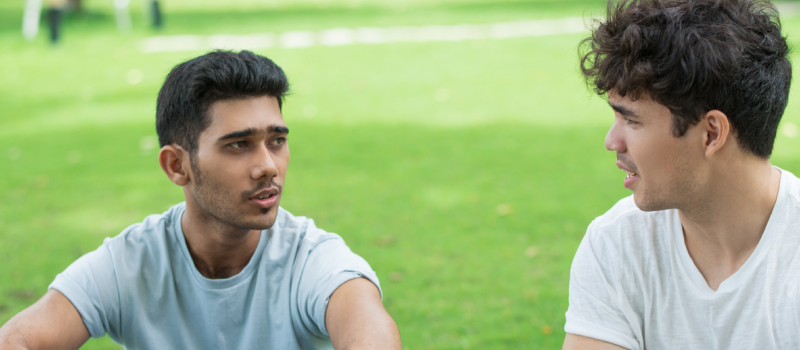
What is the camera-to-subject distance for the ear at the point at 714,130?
252cm

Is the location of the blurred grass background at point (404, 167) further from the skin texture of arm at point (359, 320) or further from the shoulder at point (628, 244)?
the skin texture of arm at point (359, 320)

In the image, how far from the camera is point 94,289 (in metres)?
2.93

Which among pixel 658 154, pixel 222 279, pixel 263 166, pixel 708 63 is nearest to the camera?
pixel 708 63

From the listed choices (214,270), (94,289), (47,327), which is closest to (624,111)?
(214,270)

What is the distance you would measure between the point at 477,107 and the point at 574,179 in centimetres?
316

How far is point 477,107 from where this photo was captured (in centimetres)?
1019

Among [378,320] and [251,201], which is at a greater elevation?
[251,201]

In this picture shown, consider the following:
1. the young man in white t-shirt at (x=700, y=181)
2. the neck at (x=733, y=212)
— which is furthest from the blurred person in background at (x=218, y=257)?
the neck at (x=733, y=212)

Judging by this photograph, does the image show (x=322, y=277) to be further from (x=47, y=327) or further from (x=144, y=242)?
(x=47, y=327)

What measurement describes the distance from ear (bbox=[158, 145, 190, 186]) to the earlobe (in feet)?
6.67

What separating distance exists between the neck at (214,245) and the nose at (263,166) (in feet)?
0.95

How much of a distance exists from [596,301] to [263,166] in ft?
4.54

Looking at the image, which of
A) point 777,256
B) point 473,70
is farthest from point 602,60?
point 473,70

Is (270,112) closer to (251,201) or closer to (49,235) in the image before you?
(251,201)
